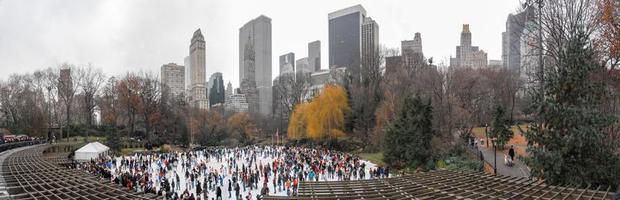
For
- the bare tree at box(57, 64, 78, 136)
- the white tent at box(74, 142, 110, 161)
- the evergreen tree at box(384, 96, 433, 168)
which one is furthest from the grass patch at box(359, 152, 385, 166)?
the bare tree at box(57, 64, 78, 136)

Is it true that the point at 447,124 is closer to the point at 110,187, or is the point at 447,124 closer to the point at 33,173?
the point at 110,187

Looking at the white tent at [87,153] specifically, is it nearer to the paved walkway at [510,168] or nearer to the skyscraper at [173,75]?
the paved walkway at [510,168]

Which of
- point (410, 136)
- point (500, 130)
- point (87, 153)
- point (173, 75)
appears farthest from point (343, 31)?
point (410, 136)

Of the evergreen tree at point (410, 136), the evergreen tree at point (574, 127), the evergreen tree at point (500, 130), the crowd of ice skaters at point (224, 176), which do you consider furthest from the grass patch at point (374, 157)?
the evergreen tree at point (574, 127)

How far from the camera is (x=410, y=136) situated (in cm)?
2953

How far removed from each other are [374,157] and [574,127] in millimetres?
20871

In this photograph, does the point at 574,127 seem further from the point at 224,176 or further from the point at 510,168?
the point at 224,176

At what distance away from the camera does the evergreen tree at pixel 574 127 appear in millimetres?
16250

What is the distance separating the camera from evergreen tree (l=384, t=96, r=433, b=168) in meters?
29.2

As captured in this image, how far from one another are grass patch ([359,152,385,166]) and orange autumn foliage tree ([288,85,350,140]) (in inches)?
262

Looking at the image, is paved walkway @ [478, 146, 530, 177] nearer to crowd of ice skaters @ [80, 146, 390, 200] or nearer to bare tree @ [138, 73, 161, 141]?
crowd of ice skaters @ [80, 146, 390, 200]

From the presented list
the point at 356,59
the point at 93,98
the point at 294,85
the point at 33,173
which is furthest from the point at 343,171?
the point at 93,98

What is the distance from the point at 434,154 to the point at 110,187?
70.3 feet

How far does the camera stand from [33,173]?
21.8m
